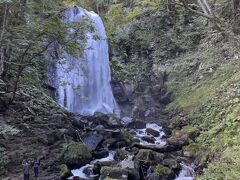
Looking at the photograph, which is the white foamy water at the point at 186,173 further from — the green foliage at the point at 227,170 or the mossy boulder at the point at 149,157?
the green foliage at the point at 227,170

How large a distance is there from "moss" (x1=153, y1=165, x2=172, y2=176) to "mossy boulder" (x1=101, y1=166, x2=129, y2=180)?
3.07 feet

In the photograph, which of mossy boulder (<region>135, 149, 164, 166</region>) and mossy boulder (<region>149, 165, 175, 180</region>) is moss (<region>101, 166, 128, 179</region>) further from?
mossy boulder (<region>135, 149, 164, 166</region>)

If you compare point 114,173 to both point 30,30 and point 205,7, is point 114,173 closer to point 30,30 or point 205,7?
point 30,30

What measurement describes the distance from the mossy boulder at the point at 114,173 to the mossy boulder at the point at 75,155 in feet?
4.83

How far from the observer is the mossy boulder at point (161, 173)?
1040cm

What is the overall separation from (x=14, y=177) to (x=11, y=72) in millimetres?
5545

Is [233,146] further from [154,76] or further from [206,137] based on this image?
[154,76]

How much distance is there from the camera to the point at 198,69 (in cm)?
2073

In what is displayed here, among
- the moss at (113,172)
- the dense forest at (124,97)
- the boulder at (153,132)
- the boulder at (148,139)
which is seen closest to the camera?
the moss at (113,172)

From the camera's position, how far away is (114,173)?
10625 millimetres

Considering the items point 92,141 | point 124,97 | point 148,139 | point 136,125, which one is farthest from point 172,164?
point 124,97

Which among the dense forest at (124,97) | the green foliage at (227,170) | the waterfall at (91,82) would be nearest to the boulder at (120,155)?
the dense forest at (124,97)

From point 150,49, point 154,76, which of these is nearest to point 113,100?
point 154,76

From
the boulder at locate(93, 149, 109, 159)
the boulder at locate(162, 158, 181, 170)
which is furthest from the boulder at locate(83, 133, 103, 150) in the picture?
the boulder at locate(162, 158, 181, 170)
